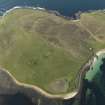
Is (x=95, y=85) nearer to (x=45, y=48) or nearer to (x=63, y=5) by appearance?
(x=45, y=48)

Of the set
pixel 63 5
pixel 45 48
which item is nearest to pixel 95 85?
pixel 45 48

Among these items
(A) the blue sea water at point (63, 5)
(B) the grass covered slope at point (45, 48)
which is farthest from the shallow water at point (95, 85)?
(A) the blue sea water at point (63, 5)

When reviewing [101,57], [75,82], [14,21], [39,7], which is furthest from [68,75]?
[39,7]

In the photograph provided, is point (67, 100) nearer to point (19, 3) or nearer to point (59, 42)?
point (59, 42)

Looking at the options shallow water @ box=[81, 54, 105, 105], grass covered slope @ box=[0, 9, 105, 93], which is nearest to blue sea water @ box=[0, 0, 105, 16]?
grass covered slope @ box=[0, 9, 105, 93]

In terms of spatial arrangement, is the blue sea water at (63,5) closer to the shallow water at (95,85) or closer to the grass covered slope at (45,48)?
the grass covered slope at (45,48)

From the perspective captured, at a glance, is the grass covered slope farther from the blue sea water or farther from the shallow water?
the blue sea water
